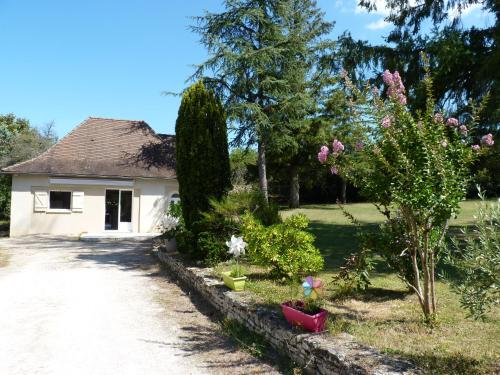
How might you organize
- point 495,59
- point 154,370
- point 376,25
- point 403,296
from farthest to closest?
point 376,25, point 495,59, point 403,296, point 154,370

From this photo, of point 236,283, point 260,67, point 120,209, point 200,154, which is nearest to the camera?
point 236,283

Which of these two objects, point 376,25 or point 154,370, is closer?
point 154,370

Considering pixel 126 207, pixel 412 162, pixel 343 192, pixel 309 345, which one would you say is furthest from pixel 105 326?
pixel 343 192

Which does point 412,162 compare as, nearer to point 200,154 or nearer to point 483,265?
point 483,265

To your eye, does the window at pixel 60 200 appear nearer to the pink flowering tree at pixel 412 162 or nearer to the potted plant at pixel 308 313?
the potted plant at pixel 308 313

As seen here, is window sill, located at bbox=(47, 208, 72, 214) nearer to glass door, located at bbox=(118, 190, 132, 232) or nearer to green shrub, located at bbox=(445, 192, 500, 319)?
glass door, located at bbox=(118, 190, 132, 232)

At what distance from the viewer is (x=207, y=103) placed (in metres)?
10.1

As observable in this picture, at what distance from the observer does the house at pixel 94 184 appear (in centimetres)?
1812

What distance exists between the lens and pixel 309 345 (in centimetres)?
417

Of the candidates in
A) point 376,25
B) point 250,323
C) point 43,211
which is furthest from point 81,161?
point 250,323

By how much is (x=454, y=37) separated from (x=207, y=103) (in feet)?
20.7

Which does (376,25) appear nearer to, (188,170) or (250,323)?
(188,170)

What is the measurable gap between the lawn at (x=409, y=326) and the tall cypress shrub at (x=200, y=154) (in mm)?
2979

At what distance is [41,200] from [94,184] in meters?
2.48
